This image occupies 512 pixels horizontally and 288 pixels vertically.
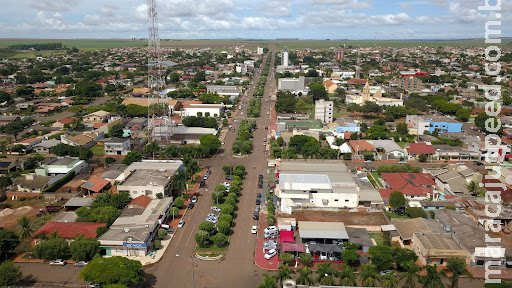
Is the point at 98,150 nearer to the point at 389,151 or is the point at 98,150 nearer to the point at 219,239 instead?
the point at 219,239

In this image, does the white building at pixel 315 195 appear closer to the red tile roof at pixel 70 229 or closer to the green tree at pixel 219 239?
the green tree at pixel 219 239

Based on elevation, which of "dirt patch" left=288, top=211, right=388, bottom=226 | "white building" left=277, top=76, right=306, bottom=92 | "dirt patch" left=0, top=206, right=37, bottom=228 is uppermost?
"white building" left=277, top=76, right=306, bottom=92

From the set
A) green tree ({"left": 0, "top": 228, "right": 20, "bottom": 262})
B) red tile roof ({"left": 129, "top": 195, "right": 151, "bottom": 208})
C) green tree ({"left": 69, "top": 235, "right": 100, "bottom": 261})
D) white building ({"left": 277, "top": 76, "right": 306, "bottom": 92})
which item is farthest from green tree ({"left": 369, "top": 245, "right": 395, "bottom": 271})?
white building ({"left": 277, "top": 76, "right": 306, "bottom": 92})

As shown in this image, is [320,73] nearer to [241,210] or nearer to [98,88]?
[98,88]

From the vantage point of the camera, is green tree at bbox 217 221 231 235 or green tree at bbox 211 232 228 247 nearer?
green tree at bbox 211 232 228 247

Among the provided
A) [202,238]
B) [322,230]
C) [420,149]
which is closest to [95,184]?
[202,238]

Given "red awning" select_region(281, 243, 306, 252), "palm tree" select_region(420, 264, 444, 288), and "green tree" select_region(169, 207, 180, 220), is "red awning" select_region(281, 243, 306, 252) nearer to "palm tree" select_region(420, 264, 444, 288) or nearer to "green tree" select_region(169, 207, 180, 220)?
"palm tree" select_region(420, 264, 444, 288)
